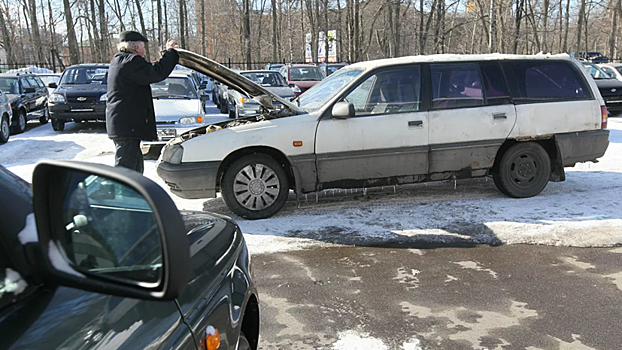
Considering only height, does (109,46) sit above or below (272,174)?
above

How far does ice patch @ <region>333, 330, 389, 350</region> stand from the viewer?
353 centimetres

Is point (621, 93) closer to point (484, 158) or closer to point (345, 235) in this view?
point (484, 158)

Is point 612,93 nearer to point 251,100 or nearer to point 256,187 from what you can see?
point 251,100

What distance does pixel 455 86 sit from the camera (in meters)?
6.80

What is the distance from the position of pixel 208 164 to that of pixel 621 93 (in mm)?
15770

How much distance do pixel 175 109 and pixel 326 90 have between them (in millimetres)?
4905

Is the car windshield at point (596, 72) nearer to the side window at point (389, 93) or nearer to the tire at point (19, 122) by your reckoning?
the side window at point (389, 93)

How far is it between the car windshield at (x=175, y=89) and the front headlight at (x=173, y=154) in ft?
19.8

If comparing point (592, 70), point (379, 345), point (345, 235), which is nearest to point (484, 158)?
point (345, 235)

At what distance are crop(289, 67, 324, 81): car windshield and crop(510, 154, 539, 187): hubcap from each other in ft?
53.8

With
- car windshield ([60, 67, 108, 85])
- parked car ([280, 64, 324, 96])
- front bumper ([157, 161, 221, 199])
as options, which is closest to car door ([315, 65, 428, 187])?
front bumper ([157, 161, 221, 199])

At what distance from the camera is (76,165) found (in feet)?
4.70

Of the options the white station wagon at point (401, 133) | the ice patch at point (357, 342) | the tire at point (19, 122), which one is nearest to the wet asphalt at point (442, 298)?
the ice patch at point (357, 342)

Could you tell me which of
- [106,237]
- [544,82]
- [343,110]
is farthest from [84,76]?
[106,237]
